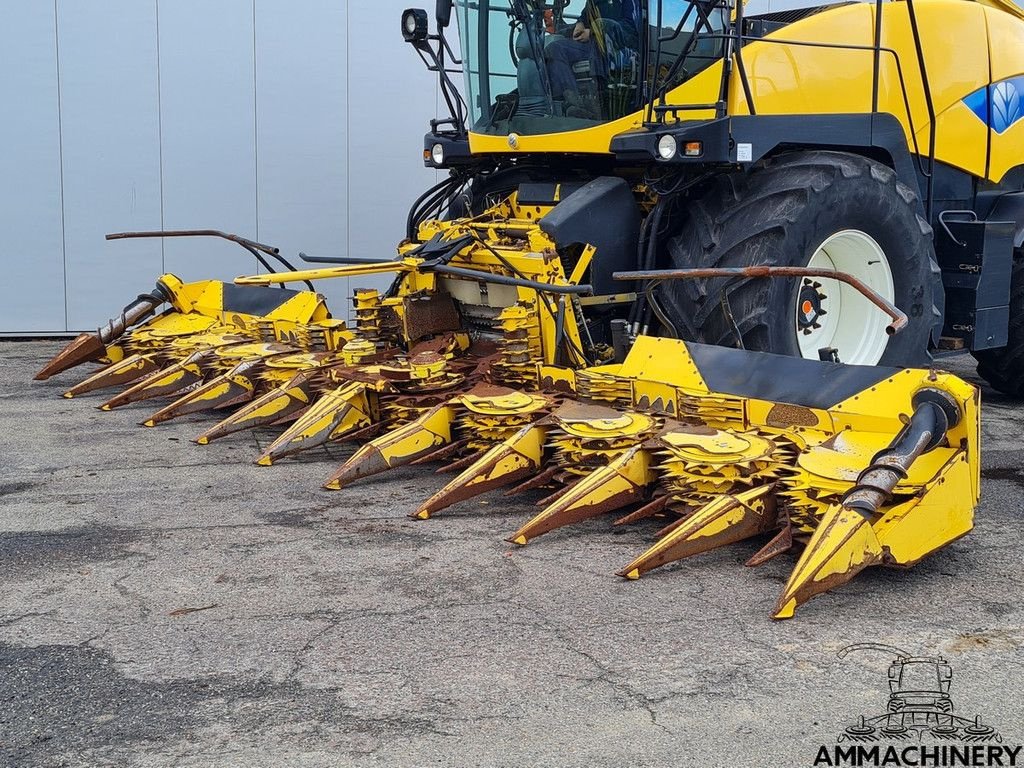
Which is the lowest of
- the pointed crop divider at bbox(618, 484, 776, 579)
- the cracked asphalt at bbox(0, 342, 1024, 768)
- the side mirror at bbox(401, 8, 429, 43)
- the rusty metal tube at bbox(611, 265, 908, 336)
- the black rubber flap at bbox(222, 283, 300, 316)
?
the cracked asphalt at bbox(0, 342, 1024, 768)

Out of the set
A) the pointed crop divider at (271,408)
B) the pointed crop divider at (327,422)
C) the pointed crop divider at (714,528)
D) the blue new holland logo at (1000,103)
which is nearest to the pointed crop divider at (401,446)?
the pointed crop divider at (327,422)

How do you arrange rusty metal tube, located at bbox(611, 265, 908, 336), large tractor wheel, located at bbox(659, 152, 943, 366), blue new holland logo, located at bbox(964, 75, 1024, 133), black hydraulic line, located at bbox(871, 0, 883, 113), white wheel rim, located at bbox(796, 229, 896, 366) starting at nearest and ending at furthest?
rusty metal tube, located at bbox(611, 265, 908, 336) < large tractor wheel, located at bbox(659, 152, 943, 366) < white wheel rim, located at bbox(796, 229, 896, 366) < black hydraulic line, located at bbox(871, 0, 883, 113) < blue new holland logo, located at bbox(964, 75, 1024, 133)

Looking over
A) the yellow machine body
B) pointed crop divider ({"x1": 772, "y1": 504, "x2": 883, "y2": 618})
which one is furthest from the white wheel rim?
pointed crop divider ({"x1": 772, "y1": 504, "x2": 883, "y2": 618})

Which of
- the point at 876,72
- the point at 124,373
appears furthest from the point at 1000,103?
the point at 124,373

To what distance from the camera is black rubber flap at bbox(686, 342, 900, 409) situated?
4070 millimetres

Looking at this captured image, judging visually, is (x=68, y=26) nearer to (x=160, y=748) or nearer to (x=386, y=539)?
(x=386, y=539)

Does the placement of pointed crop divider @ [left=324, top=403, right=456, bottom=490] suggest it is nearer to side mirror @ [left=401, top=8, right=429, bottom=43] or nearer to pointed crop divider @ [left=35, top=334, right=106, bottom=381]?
side mirror @ [left=401, top=8, right=429, bottom=43]

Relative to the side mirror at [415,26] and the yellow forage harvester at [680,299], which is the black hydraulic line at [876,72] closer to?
the yellow forage harvester at [680,299]

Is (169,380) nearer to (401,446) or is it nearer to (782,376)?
(401,446)

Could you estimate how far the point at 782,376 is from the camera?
14.2 feet

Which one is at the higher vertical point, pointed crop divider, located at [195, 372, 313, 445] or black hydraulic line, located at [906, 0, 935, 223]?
black hydraulic line, located at [906, 0, 935, 223]

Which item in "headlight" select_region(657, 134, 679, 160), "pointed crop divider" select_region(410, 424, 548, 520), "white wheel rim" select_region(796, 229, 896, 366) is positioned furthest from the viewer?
"white wheel rim" select_region(796, 229, 896, 366)

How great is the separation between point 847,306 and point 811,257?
627 mm

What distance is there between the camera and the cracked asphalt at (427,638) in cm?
269
